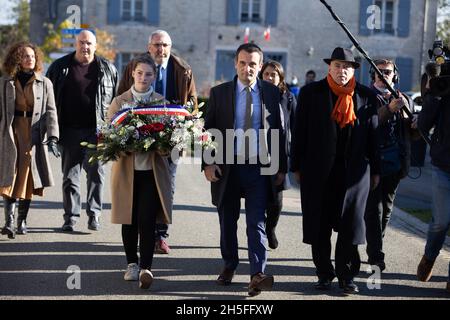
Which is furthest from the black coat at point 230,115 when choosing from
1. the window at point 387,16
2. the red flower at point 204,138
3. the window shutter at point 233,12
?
the window at point 387,16

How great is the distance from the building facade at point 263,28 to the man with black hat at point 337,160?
31.7 m

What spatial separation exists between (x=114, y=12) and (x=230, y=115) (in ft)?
107

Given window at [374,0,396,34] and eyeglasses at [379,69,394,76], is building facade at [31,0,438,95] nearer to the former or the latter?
→ window at [374,0,396,34]

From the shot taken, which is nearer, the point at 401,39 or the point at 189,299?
the point at 189,299

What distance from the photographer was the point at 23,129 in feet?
32.7

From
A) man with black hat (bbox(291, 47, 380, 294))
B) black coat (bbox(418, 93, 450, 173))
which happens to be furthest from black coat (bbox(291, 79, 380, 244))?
black coat (bbox(418, 93, 450, 173))

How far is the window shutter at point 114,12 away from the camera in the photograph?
39.4 meters

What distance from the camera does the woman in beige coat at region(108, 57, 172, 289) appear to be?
7711 millimetres

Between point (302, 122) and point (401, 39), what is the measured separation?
112 feet

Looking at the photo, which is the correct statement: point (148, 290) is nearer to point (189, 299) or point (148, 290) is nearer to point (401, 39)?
point (189, 299)

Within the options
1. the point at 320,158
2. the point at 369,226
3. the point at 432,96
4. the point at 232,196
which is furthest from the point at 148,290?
the point at 432,96

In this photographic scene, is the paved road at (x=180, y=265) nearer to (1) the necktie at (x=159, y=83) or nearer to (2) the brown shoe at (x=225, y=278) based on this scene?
(2) the brown shoe at (x=225, y=278)

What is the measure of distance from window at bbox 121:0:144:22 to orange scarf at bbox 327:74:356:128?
108 ft
